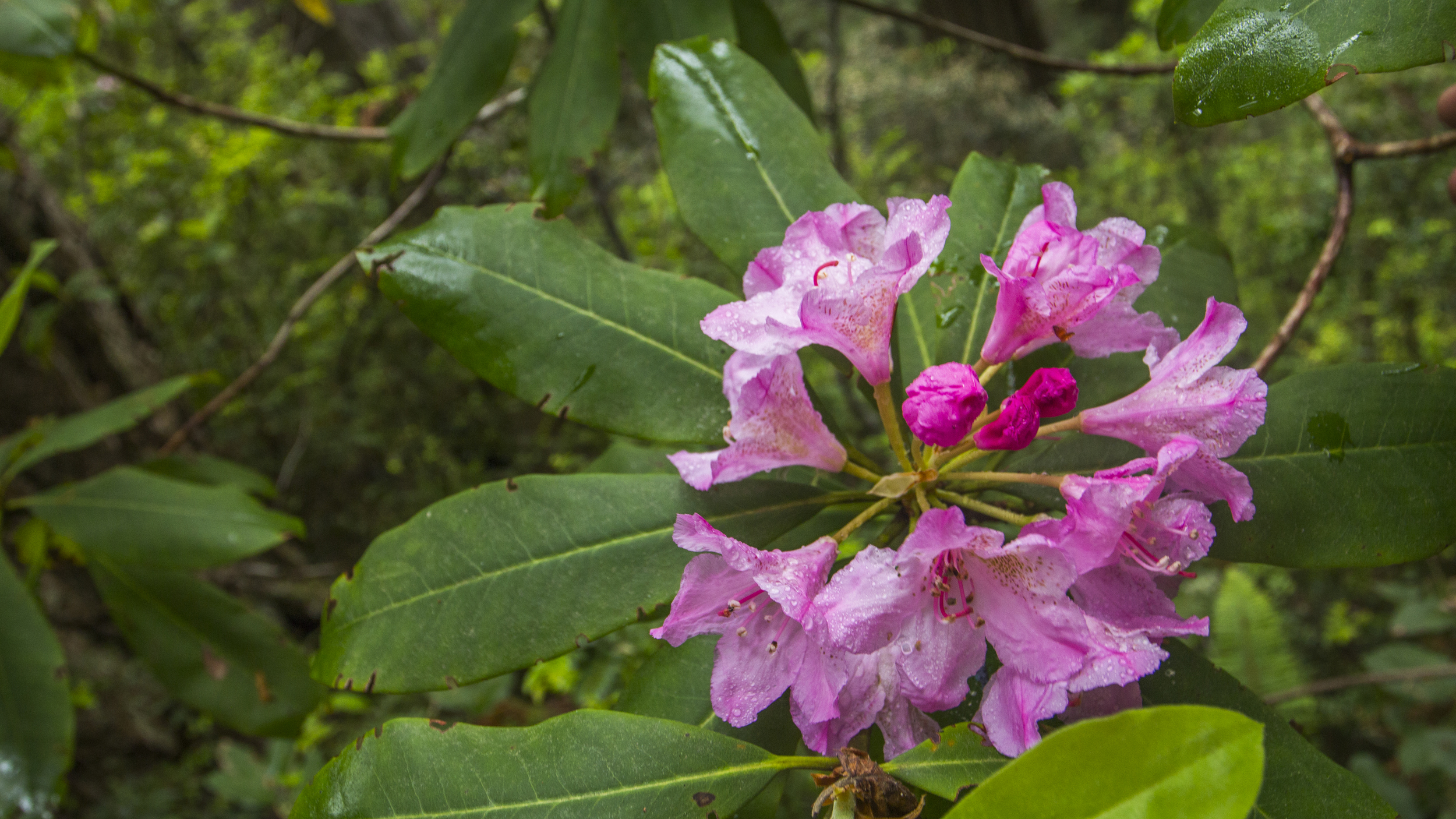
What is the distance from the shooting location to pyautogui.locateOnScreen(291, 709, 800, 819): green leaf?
2.10 feet

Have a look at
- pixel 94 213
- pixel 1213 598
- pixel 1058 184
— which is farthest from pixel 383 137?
pixel 1213 598

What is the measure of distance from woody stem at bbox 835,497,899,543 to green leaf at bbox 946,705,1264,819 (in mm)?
265

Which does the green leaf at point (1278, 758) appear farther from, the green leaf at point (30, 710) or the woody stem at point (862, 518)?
the green leaf at point (30, 710)

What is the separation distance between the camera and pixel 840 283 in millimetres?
734

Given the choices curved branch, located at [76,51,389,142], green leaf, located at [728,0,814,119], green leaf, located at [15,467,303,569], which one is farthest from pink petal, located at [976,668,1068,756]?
curved branch, located at [76,51,389,142]

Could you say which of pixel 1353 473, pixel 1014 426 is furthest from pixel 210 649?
pixel 1353 473

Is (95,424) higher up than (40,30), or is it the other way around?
Answer: (40,30)

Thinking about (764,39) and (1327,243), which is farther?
(764,39)

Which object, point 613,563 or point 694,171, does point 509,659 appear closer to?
point 613,563

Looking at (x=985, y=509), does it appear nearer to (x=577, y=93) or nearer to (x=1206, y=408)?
(x=1206, y=408)

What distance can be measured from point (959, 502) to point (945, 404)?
0.43 ft

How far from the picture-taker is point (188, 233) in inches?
108

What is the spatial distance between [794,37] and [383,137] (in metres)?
4.09

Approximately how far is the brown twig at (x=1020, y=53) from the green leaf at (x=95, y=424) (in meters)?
1.76
